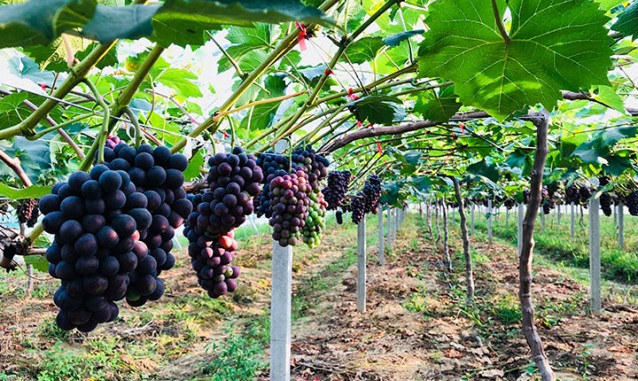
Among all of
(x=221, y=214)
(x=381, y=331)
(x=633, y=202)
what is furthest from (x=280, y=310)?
(x=633, y=202)

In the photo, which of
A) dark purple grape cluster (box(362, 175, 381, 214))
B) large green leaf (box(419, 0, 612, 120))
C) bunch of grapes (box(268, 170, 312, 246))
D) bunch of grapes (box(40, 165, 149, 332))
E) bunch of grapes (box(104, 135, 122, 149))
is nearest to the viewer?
bunch of grapes (box(40, 165, 149, 332))

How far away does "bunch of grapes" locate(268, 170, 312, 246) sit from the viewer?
68.4 inches

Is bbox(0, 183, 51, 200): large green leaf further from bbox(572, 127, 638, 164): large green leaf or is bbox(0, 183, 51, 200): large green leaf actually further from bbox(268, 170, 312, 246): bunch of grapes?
bbox(572, 127, 638, 164): large green leaf

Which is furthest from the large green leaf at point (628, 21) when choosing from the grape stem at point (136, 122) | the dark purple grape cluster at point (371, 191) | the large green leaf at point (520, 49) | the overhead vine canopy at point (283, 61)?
the dark purple grape cluster at point (371, 191)

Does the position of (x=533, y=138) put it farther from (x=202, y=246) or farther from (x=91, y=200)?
(x=91, y=200)

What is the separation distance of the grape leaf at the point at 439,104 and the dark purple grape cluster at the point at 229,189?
3.18 ft

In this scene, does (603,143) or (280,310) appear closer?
(603,143)

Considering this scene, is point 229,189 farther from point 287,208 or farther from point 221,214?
point 287,208

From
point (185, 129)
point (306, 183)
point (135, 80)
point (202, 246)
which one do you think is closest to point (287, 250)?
point (185, 129)

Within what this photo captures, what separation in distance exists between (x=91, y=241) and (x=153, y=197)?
5.1 inches

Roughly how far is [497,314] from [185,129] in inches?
236

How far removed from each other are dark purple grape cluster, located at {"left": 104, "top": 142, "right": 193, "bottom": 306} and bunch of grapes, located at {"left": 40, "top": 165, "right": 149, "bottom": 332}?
0.04m

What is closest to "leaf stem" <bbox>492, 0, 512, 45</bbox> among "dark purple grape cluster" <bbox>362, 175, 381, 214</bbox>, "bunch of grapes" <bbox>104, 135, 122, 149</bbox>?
"bunch of grapes" <bbox>104, 135, 122, 149</bbox>

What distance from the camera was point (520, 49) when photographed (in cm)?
123
